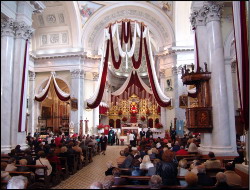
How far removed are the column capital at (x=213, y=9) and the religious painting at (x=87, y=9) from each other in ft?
35.4

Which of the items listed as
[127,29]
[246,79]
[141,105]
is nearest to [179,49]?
[127,29]

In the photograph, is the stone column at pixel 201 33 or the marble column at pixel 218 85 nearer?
the marble column at pixel 218 85

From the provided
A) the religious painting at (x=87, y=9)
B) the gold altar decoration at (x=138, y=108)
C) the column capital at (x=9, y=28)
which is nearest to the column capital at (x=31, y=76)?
the religious painting at (x=87, y=9)

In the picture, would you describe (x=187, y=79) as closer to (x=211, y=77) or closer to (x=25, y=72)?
(x=211, y=77)

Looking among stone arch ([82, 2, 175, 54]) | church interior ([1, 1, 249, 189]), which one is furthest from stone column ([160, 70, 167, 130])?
stone arch ([82, 2, 175, 54])

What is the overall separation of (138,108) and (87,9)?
10727 millimetres

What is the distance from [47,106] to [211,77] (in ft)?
55.8

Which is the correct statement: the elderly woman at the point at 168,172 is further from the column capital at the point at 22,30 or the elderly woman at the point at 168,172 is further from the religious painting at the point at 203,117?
the column capital at the point at 22,30

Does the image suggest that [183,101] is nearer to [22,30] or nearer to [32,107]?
[22,30]

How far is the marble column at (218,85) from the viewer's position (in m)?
7.67

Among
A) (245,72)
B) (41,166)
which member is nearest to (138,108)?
(41,166)

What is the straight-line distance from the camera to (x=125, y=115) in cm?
2442

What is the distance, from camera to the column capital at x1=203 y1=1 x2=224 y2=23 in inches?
323

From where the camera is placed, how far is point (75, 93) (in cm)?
1864
